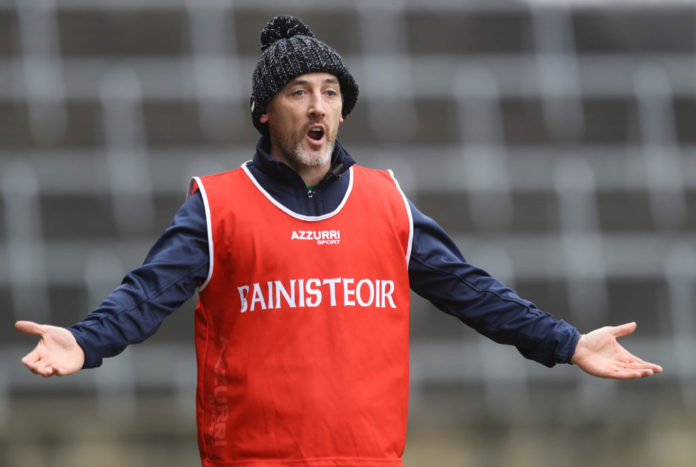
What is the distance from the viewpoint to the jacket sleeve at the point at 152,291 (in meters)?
3.69

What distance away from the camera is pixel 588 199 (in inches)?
419

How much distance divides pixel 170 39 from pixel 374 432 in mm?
7376

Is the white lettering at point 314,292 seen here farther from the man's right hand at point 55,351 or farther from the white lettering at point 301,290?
the man's right hand at point 55,351

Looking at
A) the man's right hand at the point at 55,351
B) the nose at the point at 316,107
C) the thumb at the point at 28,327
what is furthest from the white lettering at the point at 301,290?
the thumb at the point at 28,327

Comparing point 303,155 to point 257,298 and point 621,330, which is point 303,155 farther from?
point 621,330

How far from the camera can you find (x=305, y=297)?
12.9 feet

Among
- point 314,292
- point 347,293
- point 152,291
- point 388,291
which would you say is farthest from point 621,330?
point 152,291

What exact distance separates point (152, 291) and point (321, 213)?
590 mm

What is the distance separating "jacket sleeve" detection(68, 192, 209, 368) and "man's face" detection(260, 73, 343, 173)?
0.34 meters

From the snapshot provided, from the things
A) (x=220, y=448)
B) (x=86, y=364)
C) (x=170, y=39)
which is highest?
(x=170, y=39)

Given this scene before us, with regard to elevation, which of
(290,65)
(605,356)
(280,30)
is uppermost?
(280,30)

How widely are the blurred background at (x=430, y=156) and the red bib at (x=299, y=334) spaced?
4.70 m

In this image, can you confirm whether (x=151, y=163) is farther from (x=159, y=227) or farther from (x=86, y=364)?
(x=86, y=364)

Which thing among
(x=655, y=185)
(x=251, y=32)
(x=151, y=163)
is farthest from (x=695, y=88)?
(x=151, y=163)
